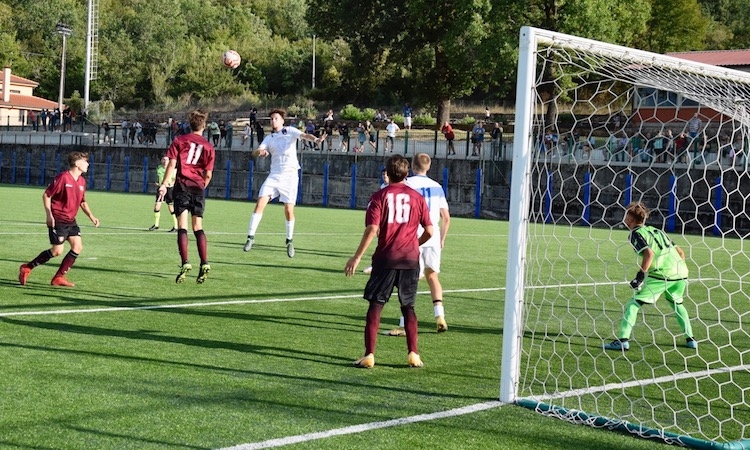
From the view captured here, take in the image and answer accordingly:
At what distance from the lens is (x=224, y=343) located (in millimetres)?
7844

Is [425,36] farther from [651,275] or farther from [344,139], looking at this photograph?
[651,275]

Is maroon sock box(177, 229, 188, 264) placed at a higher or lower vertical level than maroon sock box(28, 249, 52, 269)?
higher

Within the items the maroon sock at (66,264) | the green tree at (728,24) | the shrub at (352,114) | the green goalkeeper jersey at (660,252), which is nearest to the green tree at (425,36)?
the shrub at (352,114)

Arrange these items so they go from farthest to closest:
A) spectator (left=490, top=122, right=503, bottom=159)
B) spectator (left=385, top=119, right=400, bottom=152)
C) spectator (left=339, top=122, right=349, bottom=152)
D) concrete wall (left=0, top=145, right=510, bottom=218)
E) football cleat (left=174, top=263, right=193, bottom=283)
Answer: spectator (left=339, top=122, right=349, bottom=152), spectator (left=385, top=119, right=400, bottom=152), concrete wall (left=0, top=145, right=510, bottom=218), spectator (left=490, top=122, right=503, bottom=159), football cleat (left=174, top=263, right=193, bottom=283)

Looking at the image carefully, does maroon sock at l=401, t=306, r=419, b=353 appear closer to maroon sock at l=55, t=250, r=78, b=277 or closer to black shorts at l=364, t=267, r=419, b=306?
black shorts at l=364, t=267, r=419, b=306

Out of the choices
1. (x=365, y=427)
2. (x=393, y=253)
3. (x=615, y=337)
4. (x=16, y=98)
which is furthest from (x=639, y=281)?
(x=16, y=98)

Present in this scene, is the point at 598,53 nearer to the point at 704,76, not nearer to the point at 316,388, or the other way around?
the point at 704,76

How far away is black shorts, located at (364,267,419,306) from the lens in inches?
278

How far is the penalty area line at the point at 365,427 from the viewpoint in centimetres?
497

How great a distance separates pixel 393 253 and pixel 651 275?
2.83 meters

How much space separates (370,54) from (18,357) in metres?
53.0

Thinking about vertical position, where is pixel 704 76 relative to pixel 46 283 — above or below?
above

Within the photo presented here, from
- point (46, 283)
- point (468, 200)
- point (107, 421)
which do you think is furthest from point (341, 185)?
point (107, 421)


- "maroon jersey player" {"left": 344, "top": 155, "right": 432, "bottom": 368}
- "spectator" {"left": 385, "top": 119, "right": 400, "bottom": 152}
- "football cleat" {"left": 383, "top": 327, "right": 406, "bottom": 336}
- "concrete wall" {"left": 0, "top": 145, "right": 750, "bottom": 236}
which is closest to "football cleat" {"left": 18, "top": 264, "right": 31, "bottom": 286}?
"football cleat" {"left": 383, "top": 327, "right": 406, "bottom": 336}
